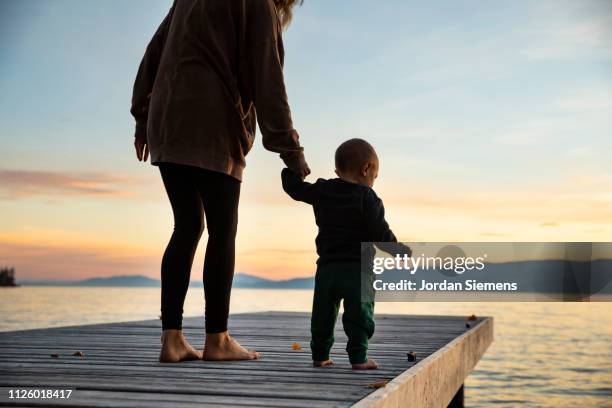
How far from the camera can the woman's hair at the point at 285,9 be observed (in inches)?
155

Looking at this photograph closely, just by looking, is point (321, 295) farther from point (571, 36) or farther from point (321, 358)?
point (571, 36)

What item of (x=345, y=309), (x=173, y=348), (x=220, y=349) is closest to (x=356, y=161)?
(x=345, y=309)

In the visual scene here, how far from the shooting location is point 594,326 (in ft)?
96.0

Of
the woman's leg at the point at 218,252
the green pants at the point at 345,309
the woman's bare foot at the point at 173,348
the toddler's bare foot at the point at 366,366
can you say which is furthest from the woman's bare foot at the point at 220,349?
the toddler's bare foot at the point at 366,366

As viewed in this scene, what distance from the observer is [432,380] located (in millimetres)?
3834

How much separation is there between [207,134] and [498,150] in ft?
59.4

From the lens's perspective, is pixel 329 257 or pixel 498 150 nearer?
pixel 329 257

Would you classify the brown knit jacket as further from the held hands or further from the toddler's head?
the toddler's head

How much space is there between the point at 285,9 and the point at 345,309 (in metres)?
1.65

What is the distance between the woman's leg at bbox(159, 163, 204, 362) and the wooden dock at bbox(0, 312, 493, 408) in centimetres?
15

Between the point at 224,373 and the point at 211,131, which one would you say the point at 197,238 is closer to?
the point at 211,131

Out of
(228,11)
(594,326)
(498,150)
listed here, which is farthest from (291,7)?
(594,326)

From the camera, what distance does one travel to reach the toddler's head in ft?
11.5

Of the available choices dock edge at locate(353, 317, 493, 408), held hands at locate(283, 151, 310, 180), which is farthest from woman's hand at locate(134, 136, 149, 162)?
dock edge at locate(353, 317, 493, 408)
